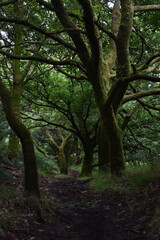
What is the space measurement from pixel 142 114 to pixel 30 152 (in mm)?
10872

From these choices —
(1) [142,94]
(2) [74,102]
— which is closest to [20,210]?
(1) [142,94]

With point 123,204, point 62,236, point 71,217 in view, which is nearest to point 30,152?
point 71,217

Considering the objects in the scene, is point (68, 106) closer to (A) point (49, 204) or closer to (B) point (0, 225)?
(A) point (49, 204)

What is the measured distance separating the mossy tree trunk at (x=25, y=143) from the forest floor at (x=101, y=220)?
583mm

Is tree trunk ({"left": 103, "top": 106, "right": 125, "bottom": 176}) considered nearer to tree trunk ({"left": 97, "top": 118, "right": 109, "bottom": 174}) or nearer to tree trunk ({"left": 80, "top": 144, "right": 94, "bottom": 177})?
tree trunk ({"left": 97, "top": 118, "right": 109, "bottom": 174})

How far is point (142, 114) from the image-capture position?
629 inches

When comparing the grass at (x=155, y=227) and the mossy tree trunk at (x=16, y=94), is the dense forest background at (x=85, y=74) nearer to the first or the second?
the mossy tree trunk at (x=16, y=94)

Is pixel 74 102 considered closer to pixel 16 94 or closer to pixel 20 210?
pixel 16 94

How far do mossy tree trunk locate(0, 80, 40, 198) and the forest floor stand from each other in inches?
22.9

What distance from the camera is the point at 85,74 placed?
37.8 ft

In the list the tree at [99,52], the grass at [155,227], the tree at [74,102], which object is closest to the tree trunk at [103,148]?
the tree at [99,52]

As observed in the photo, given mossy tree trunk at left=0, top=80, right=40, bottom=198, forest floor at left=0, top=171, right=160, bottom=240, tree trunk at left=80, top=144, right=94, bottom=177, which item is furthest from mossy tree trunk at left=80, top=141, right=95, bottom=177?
A: mossy tree trunk at left=0, top=80, right=40, bottom=198

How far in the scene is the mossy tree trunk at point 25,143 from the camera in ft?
20.2

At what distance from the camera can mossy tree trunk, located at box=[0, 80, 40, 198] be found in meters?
6.17
